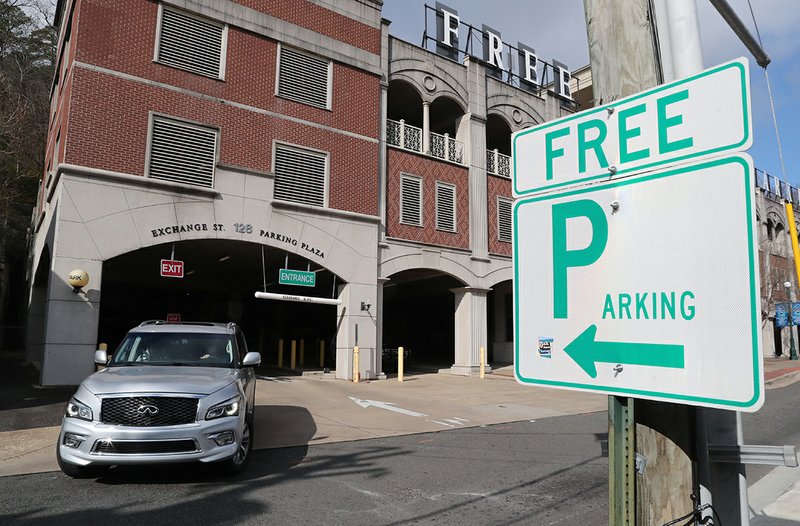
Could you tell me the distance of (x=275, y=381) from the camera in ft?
56.6

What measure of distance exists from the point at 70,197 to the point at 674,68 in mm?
15476

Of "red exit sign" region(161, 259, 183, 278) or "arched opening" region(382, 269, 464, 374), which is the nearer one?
"red exit sign" region(161, 259, 183, 278)

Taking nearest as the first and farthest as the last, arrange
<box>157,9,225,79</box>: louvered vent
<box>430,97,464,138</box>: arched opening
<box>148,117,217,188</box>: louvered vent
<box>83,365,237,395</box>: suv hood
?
<box>83,365,237,395</box>: suv hood, <box>148,117,217,188</box>: louvered vent, <box>157,9,225,79</box>: louvered vent, <box>430,97,464,138</box>: arched opening

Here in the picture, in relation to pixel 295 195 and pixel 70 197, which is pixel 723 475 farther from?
pixel 295 195

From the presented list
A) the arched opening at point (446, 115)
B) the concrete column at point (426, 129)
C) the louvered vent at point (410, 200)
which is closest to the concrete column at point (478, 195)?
the arched opening at point (446, 115)

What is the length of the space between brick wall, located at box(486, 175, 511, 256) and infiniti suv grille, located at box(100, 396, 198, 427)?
62.5 ft

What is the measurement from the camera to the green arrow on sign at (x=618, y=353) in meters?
1.90

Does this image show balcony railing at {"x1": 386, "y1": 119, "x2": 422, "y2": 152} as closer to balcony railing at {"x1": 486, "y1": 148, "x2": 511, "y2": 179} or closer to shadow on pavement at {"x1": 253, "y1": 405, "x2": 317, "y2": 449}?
balcony railing at {"x1": 486, "y1": 148, "x2": 511, "y2": 179}

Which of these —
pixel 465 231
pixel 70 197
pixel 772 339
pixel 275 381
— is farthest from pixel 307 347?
pixel 772 339

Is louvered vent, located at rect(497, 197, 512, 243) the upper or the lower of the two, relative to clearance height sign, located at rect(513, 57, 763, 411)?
upper

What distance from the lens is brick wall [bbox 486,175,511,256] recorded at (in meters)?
24.5

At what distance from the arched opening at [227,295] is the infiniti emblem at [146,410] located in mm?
12107

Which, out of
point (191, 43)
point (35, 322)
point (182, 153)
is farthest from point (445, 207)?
point (35, 322)

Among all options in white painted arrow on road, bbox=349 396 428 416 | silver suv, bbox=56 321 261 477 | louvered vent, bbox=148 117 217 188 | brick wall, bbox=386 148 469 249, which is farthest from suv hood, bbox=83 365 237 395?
brick wall, bbox=386 148 469 249
